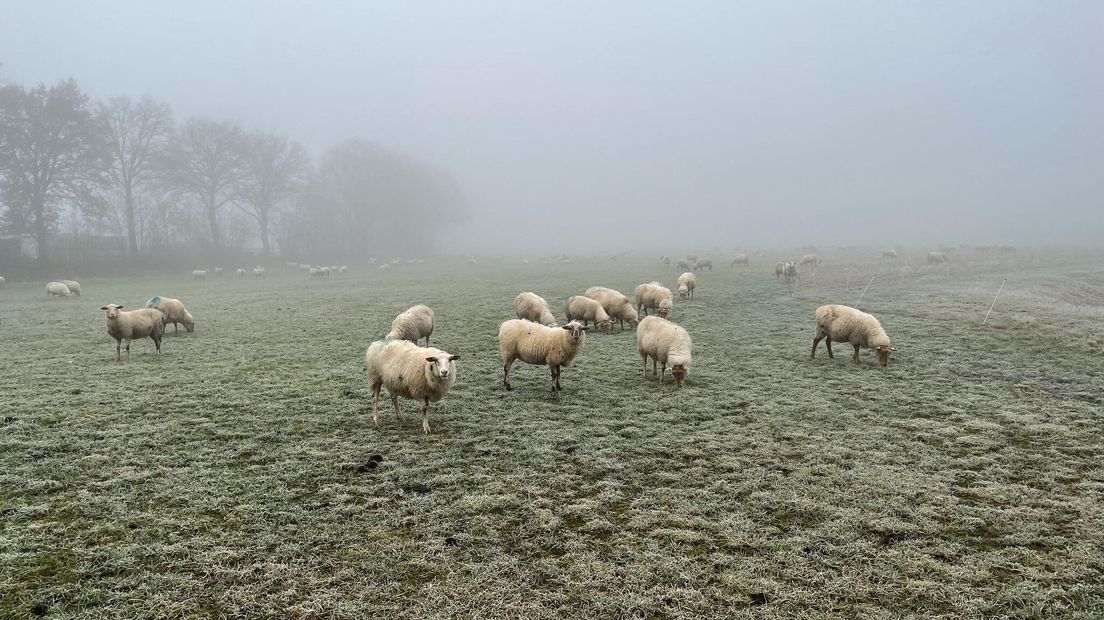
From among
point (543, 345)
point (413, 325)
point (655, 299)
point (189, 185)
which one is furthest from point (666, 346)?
point (189, 185)

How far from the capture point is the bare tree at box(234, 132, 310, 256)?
60.9 metres

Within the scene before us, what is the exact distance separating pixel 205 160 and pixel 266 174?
704cm

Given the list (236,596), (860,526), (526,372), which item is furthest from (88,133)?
(860,526)

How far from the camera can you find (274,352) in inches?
559

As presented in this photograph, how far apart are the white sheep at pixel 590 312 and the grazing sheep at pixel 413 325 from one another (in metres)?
5.07

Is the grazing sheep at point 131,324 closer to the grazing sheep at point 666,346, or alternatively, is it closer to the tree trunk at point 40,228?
the grazing sheep at point 666,346

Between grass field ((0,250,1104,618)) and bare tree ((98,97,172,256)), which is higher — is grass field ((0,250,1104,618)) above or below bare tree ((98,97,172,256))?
below

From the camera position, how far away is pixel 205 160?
185 ft

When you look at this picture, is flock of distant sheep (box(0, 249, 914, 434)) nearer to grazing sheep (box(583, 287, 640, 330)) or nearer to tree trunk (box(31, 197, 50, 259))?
grazing sheep (box(583, 287, 640, 330))

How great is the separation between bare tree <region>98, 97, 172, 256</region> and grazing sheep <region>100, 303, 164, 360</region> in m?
42.8

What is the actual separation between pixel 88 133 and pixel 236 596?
5526 centimetres

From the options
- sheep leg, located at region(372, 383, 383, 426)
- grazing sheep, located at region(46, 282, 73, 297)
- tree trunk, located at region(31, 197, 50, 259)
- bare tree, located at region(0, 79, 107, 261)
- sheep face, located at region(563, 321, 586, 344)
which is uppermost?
bare tree, located at region(0, 79, 107, 261)

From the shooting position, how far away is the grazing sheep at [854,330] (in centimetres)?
1207

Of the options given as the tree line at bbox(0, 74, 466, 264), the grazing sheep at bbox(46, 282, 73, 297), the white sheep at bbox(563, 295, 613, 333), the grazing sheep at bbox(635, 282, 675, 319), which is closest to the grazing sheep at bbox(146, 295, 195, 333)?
the white sheep at bbox(563, 295, 613, 333)
